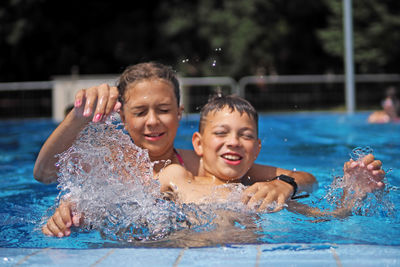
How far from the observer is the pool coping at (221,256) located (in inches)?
78.9

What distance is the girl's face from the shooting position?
308cm

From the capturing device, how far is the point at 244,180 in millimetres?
3281

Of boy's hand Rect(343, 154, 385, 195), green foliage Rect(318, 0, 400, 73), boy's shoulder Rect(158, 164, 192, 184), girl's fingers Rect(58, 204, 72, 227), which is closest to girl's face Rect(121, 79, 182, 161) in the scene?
boy's shoulder Rect(158, 164, 192, 184)

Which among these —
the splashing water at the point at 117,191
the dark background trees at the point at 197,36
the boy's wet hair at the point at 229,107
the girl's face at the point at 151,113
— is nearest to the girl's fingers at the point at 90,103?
the splashing water at the point at 117,191

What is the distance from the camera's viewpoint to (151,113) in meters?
3.07

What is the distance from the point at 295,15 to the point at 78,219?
18996mm

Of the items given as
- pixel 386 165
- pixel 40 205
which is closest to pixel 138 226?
pixel 40 205

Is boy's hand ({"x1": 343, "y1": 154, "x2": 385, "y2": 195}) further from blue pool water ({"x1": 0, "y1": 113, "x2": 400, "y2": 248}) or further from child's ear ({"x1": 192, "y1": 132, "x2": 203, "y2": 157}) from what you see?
child's ear ({"x1": 192, "y1": 132, "x2": 203, "y2": 157})

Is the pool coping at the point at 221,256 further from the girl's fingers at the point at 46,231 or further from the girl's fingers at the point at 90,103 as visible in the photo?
the girl's fingers at the point at 90,103

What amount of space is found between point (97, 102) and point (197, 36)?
1768 centimetres

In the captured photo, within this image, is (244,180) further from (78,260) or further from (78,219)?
(78,260)

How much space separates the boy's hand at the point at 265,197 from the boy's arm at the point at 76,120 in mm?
903

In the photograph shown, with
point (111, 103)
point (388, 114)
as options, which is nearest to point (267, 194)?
point (111, 103)

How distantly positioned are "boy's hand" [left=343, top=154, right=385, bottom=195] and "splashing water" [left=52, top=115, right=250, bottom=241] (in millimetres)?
807
